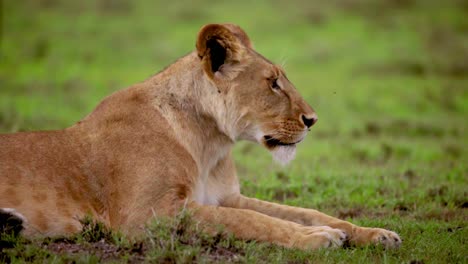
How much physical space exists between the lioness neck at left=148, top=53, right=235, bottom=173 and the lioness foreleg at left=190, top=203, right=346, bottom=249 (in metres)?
0.45

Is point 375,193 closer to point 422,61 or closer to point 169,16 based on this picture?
point 422,61

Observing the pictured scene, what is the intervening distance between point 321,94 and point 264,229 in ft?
25.6

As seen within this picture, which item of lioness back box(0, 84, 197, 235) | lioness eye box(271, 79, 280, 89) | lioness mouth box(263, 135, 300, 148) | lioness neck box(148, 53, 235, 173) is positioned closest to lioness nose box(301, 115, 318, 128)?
lioness mouth box(263, 135, 300, 148)

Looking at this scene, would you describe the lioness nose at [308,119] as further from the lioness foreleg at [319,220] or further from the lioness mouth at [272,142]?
the lioness foreleg at [319,220]

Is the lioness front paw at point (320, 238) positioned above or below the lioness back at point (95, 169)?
below

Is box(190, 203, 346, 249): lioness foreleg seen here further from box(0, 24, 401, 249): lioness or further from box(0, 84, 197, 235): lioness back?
box(0, 84, 197, 235): lioness back

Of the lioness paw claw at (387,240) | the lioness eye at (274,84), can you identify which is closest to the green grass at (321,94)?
the lioness paw claw at (387,240)

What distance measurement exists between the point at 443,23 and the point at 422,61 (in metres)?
3.13

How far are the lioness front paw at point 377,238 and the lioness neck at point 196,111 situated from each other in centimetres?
93

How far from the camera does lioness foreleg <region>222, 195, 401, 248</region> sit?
4.20 meters

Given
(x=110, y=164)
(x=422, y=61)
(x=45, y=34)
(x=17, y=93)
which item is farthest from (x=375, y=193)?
(x=45, y=34)

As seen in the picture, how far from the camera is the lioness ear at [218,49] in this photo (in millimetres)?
4285

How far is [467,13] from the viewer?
17453 mm

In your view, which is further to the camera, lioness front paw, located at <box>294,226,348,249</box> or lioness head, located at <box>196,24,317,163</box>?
lioness head, located at <box>196,24,317,163</box>
